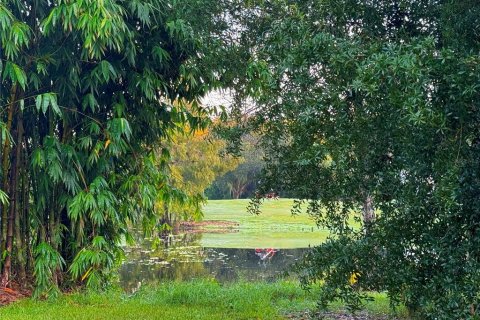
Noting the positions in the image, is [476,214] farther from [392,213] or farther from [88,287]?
[88,287]

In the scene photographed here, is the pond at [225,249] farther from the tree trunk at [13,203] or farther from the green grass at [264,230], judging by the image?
the tree trunk at [13,203]

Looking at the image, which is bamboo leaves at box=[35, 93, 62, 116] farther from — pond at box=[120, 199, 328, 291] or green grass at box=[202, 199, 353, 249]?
green grass at box=[202, 199, 353, 249]

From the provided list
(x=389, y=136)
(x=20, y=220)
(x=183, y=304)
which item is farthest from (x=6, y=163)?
(x=389, y=136)

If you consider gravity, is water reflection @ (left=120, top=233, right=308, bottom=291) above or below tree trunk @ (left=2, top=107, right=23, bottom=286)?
below

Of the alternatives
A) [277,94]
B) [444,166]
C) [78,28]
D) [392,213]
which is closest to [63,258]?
[78,28]

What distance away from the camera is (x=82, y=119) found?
624 centimetres

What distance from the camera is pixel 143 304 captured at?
5.98 metres

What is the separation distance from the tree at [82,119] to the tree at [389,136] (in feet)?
5.68

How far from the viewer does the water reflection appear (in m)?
12.5

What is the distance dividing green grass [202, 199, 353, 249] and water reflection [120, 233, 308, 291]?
4.10 feet

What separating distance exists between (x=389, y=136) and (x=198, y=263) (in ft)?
40.1

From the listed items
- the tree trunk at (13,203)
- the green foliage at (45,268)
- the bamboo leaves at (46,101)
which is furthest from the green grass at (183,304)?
the bamboo leaves at (46,101)

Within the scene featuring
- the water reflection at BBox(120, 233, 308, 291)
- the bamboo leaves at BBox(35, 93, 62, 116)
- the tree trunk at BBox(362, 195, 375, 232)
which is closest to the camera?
the tree trunk at BBox(362, 195, 375, 232)

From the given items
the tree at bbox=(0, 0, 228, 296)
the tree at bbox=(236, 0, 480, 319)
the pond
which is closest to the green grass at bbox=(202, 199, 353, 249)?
the pond
